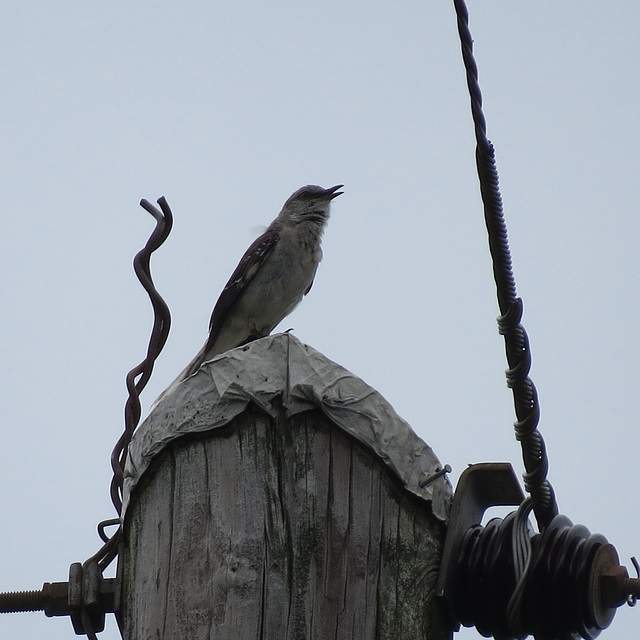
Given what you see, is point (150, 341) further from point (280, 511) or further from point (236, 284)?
point (236, 284)

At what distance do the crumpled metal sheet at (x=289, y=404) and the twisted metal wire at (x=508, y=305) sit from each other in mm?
301

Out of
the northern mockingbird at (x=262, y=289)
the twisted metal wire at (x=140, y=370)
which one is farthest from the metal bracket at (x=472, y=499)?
the northern mockingbird at (x=262, y=289)

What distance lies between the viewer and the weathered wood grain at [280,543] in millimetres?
2352

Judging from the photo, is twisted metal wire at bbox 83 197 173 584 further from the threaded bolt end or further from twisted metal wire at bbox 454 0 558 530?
twisted metal wire at bbox 454 0 558 530

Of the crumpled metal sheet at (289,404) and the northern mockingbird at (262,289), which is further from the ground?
the northern mockingbird at (262,289)

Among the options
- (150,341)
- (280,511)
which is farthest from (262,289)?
(280,511)

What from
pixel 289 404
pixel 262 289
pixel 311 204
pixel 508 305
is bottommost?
pixel 289 404

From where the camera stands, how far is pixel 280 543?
2395 millimetres

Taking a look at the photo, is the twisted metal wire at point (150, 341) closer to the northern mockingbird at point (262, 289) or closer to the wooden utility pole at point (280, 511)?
the wooden utility pole at point (280, 511)

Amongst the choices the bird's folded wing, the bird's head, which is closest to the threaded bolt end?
the bird's folded wing

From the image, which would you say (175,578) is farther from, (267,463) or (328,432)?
(328,432)

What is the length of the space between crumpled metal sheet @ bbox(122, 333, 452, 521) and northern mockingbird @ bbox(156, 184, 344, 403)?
17.2 ft

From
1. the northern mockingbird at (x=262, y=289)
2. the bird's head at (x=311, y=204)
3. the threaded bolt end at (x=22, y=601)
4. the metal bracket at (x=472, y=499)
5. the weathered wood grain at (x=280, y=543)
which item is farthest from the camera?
the bird's head at (x=311, y=204)

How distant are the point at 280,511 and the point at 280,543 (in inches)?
3.1
